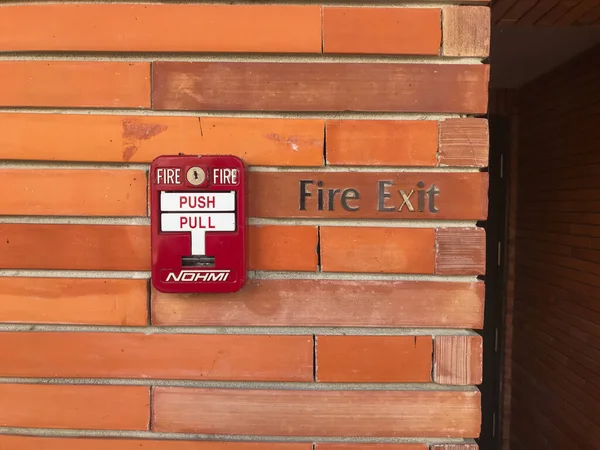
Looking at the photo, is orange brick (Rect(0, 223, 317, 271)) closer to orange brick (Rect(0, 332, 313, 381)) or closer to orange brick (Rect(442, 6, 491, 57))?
orange brick (Rect(0, 332, 313, 381))

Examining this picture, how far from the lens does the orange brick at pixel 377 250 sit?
109cm

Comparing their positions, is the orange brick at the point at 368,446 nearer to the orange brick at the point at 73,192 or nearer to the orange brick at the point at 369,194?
the orange brick at the point at 369,194

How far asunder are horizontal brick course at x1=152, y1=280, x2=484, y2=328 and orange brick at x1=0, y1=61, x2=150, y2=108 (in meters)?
0.53

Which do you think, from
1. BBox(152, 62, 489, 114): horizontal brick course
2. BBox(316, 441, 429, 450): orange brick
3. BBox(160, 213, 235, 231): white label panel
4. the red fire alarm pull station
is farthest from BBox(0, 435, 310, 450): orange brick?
BBox(152, 62, 489, 114): horizontal brick course

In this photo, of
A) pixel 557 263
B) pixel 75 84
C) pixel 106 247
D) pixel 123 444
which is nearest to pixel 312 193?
pixel 106 247

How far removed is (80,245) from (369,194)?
2.60 feet

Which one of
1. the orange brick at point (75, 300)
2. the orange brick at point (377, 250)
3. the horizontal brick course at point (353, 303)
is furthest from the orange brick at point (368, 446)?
the orange brick at point (75, 300)

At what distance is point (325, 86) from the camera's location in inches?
42.4

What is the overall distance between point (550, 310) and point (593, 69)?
5.55ft

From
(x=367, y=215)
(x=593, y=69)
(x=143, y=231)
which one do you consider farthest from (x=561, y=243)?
(x=143, y=231)

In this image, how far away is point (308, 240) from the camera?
3.57 feet

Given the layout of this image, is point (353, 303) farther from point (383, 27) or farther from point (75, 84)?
point (75, 84)

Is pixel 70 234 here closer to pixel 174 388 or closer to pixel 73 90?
pixel 73 90

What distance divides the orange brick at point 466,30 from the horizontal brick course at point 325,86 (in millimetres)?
47
